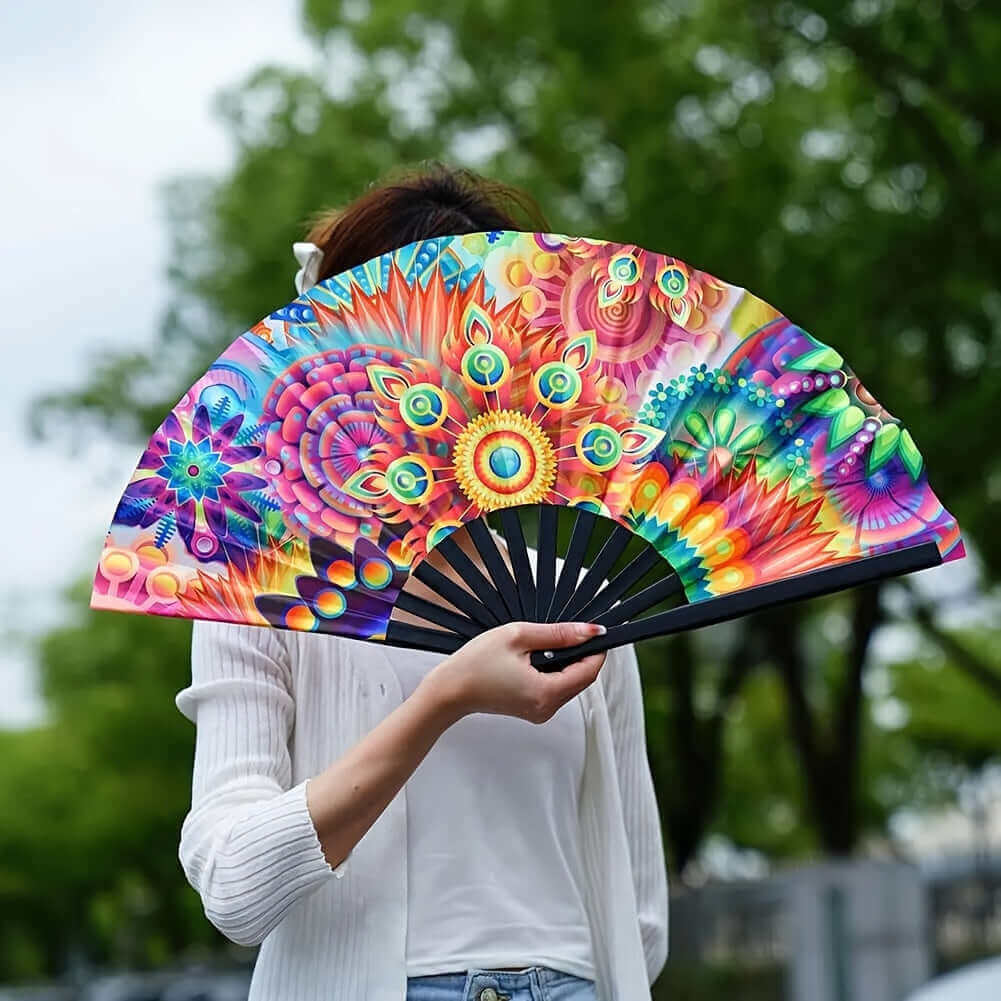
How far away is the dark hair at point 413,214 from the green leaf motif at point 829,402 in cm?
53

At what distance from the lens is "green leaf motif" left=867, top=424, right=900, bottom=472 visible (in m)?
2.21

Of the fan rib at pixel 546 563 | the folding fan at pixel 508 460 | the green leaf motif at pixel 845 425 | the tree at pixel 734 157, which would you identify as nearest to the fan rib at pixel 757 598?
the folding fan at pixel 508 460

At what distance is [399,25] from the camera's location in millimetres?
14133

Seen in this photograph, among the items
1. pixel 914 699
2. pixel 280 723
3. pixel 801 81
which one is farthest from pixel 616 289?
pixel 914 699

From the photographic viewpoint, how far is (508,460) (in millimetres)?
2266

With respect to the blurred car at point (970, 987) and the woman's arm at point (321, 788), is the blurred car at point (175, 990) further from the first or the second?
the woman's arm at point (321, 788)

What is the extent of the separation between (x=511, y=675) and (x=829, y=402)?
0.63 metres

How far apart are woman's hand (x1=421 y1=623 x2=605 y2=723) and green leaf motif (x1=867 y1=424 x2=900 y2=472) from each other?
1.59 feet

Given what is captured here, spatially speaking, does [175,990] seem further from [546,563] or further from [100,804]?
[546,563]

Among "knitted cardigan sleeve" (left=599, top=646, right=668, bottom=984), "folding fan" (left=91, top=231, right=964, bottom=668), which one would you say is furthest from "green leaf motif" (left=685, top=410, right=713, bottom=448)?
"knitted cardigan sleeve" (left=599, top=646, right=668, bottom=984)

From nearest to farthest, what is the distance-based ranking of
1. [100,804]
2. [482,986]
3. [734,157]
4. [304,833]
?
[304,833], [482,986], [734,157], [100,804]

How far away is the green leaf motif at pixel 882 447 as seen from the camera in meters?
2.21

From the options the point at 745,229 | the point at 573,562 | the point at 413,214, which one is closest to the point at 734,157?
the point at 745,229

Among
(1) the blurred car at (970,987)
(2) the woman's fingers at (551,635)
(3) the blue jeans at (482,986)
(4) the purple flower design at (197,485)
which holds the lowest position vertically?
(1) the blurred car at (970,987)
